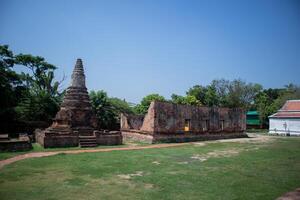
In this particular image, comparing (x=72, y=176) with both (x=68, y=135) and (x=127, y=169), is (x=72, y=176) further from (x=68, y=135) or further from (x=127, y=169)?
(x=68, y=135)

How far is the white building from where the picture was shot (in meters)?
28.8

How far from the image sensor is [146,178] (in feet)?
24.8

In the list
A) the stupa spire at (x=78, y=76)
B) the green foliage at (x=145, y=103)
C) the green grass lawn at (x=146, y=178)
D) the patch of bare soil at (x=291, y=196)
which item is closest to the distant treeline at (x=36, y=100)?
the green foliage at (x=145, y=103)

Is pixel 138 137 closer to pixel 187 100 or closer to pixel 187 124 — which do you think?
pixel 187 124

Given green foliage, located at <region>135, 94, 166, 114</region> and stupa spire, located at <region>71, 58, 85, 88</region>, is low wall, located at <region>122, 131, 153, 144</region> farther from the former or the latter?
green foliage, located at <region>135, 94, 166, 114</region>

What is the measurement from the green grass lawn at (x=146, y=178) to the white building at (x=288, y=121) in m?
20.6

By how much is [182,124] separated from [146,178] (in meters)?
13.3

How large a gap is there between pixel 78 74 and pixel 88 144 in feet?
21.5

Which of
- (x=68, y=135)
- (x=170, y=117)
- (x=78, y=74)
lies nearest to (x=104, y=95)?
(x=78, y=74)

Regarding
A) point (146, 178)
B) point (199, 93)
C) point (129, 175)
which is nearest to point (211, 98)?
point (199, 93)

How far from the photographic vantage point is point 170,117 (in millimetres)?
19766

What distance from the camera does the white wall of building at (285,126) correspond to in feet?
94.0

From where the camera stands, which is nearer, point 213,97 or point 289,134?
point 289,134

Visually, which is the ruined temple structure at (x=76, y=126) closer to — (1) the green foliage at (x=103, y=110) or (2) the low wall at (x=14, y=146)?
(2) the low wall at (x=14, y=146)
